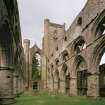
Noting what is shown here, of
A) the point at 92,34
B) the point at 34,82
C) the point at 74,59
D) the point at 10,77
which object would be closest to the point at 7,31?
the point at 10,77

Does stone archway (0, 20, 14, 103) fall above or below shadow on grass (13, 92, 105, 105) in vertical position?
above

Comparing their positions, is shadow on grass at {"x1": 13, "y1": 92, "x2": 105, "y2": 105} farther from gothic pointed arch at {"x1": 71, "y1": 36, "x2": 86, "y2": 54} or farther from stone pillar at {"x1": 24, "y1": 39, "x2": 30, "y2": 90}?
stone pillar at {"x1": 24, "y1": 39, "x2": 30, "y2": 90}

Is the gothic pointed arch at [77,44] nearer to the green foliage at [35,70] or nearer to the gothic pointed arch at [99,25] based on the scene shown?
the gothic pointed arch at [99,25]

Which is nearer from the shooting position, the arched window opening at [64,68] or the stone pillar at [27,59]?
the arched window opening at [64,68]

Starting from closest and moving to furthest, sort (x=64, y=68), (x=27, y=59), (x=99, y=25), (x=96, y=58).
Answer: (x=99, y=25) < (x=96, y=58) < (x=64, y=68) < (x=27, y=59)

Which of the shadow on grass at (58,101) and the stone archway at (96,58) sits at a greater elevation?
the stone archway at (96,58)

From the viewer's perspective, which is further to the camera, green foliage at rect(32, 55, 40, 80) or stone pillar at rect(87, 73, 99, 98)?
green foliage at rect(32, 55, 40, 80)

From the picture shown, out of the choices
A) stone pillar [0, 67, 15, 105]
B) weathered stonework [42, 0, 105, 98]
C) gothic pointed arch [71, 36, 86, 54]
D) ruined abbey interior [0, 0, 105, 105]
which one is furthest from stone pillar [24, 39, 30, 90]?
stone pillar [0, 67, 15, 105]

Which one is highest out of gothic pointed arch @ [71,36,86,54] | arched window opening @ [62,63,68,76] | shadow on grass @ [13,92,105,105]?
gothic pointed arch @ [71,36,86,54]

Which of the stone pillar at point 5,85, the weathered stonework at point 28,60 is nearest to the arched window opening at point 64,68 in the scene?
the weathered stonework at point 28,60

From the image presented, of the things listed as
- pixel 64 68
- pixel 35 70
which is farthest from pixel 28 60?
pixel 64 68

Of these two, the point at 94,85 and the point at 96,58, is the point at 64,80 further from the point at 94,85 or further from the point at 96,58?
the point at 96,58

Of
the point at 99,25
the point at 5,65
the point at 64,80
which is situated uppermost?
the point at 99,25

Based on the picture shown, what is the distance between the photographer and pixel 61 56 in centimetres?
2364
